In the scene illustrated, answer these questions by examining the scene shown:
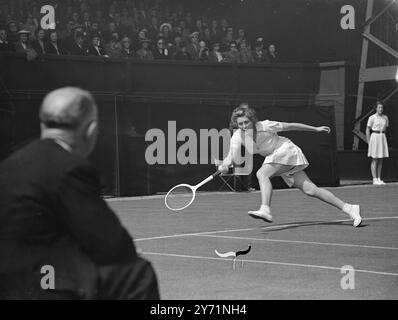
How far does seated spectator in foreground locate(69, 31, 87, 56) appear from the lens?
2267 centimetres

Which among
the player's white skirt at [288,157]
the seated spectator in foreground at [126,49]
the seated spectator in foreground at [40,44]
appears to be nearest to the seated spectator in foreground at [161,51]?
the seated spectator in foreground at [126,49]

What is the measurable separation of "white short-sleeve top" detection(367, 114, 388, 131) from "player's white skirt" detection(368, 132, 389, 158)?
17 centimetres

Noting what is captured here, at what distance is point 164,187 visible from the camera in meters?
21.4

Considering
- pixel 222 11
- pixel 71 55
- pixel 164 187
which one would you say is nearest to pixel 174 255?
pixel 164 187

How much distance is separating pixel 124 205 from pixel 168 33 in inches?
334

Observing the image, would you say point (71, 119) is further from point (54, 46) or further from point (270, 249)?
point (54, 46)

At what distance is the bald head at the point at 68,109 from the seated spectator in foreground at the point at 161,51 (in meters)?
20.6

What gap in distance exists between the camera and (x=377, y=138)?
82.4ft

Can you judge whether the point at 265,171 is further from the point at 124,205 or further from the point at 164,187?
the point at 164,187

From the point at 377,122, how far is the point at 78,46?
851 centimetres

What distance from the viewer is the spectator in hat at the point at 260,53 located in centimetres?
2656

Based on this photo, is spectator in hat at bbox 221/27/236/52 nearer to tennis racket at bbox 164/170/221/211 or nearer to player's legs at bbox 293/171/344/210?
tennis racket at bbox 164/170/221/211

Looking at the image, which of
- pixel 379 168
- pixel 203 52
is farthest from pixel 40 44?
pixel 379 168

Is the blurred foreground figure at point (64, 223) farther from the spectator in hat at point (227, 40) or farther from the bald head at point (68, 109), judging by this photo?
the spectator in hat at point (227, 40)
